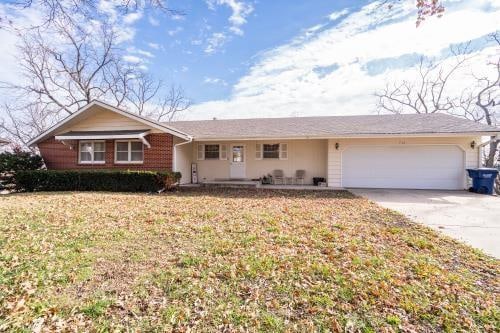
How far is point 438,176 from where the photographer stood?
38.3 ft

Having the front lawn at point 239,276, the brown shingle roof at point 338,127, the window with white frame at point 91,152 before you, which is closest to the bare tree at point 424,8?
the front lawn at point 239,276

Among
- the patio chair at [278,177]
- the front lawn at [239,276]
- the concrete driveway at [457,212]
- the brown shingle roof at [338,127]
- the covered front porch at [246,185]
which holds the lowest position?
the front lawn at [239,276]

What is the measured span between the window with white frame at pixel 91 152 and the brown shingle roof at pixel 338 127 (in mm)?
4548

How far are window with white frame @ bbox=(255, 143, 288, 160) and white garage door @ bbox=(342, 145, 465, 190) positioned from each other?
123 inches

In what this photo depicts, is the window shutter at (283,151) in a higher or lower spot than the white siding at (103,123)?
lower

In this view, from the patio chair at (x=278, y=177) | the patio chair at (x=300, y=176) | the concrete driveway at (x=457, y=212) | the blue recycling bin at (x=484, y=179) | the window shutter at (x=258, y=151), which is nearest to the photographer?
the concrete driveway at (x=457, y=212)

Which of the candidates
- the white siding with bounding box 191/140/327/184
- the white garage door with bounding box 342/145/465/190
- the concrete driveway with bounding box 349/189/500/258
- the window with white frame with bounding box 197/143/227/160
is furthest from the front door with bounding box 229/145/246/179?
the concrete driveway with bounding box 349/189/500/258

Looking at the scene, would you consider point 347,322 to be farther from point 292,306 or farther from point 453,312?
point 453,312

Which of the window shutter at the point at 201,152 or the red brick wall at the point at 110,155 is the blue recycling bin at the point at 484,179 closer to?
the window shutter at the point at 201,152

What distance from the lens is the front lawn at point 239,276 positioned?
8.48 ft

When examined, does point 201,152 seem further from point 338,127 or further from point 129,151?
point 338,127

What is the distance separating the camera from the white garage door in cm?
1159

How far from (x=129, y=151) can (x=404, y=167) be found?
13.5 metres

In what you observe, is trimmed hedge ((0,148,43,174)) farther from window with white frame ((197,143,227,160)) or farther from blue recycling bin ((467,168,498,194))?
blue recycling bin ((467,168,498,194))
